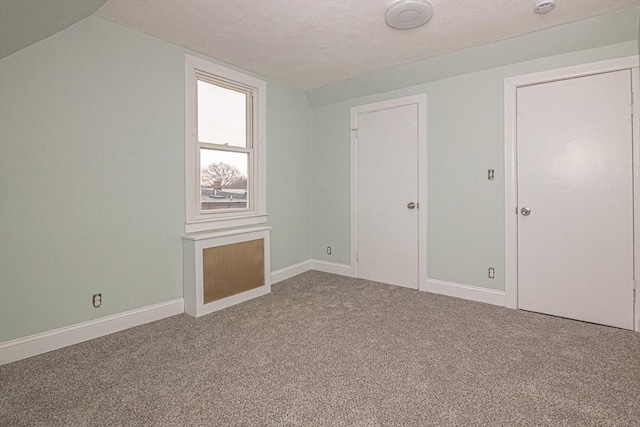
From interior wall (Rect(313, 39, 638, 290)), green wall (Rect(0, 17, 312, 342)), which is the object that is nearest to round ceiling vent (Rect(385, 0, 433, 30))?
interior wall (Rect(313, 39, 638, 290))

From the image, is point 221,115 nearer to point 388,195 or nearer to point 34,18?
point 34,18

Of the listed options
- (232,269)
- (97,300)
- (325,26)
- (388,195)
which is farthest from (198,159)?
(388,195)

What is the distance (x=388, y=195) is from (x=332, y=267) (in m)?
1.28

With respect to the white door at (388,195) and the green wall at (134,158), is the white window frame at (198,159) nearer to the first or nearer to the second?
the green wall at (134,158)

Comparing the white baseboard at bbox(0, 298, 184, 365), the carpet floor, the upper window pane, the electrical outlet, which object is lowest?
the carpet floor

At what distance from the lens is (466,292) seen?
3316mm

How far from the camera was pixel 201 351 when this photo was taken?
2234 millimetres

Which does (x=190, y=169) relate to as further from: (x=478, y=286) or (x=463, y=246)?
(x=478, y=286)

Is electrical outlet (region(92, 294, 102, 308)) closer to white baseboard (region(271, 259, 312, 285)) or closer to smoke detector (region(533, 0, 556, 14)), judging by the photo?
white baseboard (region(271, 259, 312, 285))

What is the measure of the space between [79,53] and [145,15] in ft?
1.80

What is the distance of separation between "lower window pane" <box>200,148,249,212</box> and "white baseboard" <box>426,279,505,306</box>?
230cm

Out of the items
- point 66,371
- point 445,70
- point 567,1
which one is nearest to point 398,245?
point 445,70

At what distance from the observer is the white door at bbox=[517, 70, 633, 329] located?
2.58 metres

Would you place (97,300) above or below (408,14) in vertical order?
below
